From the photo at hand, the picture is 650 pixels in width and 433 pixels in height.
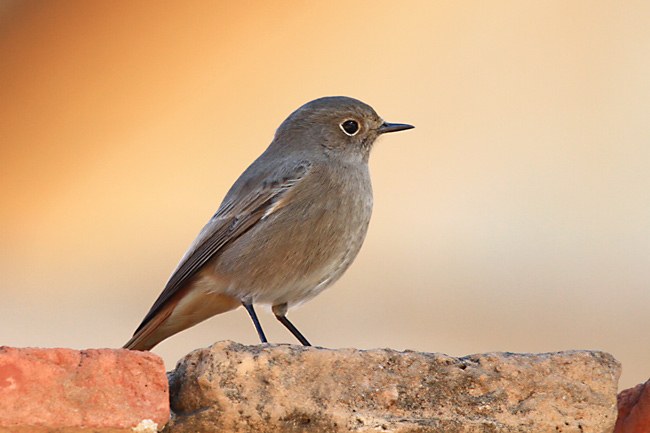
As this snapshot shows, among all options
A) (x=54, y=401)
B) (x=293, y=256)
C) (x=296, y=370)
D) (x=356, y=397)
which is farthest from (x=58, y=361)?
(x=293, y=256)

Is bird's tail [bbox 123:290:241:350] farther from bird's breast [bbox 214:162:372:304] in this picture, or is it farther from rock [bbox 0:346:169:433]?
rock [bbox 0:346:169:433]

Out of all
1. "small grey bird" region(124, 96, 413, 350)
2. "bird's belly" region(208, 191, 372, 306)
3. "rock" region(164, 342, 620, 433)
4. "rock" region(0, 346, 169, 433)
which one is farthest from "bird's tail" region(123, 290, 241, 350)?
"rock" region(0, 346, 169, 433)

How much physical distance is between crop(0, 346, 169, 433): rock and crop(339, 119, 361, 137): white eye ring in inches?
98.2

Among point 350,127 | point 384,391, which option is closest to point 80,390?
point 384,391

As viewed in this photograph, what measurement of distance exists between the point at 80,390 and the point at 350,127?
2676mm

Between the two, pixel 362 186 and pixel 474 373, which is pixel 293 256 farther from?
pixel 474 373

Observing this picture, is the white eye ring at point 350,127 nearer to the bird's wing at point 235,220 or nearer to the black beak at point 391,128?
the black beak at point 391,128

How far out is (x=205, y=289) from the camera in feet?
12.7

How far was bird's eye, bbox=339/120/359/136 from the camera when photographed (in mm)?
4355

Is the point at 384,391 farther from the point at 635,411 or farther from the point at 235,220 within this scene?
the point at 235,220

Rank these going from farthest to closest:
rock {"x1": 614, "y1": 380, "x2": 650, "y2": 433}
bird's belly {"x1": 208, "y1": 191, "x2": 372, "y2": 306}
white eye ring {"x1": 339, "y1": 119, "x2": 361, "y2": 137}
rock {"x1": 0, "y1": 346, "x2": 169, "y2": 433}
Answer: white eye ring {"x1": 339, "y1": 119, "x2": 361, "y2": 137}, bird's belly {"x1": 208, "y1": 191, "x2": 372, "y2": 306}, rock {"x1": 614, "y1": 380, "x2": 650, "y2": 433}, rock {"x1": 0, "y1": 346, "x2": 169, "y2": 433}

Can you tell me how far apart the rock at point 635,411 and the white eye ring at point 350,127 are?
209 centimetres

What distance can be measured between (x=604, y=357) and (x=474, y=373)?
418 millimetres

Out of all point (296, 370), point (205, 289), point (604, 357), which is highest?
point (205, 289)
